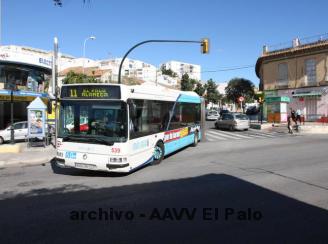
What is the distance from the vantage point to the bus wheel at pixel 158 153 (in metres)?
11.8

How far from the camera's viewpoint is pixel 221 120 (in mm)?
30562

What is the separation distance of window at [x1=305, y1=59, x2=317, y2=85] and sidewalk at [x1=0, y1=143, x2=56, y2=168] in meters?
29.0

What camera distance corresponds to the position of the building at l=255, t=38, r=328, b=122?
3378 centimetres

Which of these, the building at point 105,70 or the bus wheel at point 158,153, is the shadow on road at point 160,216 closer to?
the bus wheel at point 158,153

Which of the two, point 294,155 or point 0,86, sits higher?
point 0,86

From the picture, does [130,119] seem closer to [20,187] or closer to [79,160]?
[79,160]

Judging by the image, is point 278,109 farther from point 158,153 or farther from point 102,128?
point 102,128

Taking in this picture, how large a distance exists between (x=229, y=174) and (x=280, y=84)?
31769 mm

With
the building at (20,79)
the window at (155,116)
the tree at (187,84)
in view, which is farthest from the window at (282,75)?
the tree at (187,84)

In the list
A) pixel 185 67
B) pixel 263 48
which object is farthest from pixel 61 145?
pixel 185 67

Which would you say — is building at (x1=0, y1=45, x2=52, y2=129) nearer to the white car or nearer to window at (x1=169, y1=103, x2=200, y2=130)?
the white car

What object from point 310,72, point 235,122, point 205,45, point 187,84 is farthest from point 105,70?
point 205,45

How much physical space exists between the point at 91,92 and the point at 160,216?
15.6 feet

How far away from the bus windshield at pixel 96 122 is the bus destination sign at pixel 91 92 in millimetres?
163
